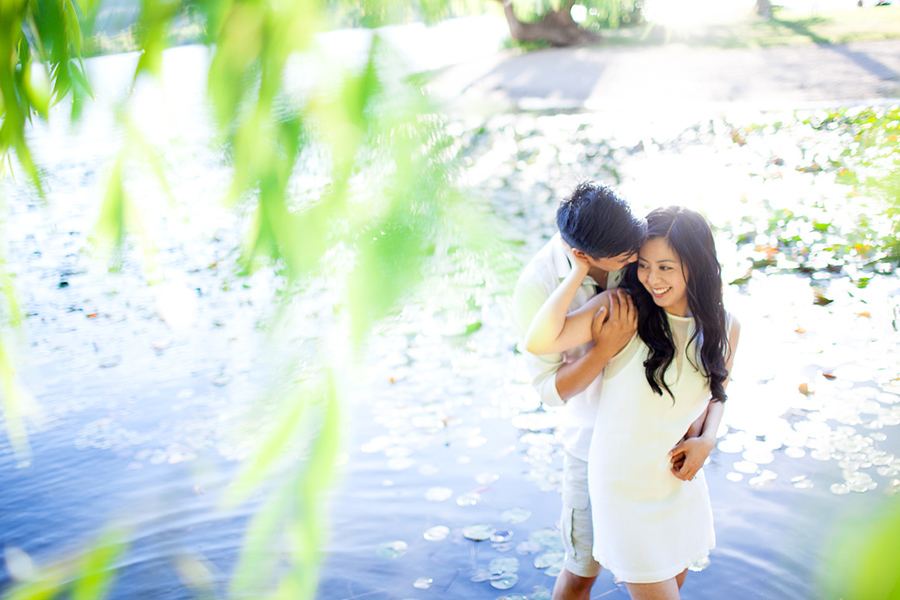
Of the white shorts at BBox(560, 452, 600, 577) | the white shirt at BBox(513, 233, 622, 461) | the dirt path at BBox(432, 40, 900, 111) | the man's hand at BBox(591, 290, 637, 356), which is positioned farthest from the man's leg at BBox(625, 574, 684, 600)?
the dirt path at BBox(432, 40, 900, 111)

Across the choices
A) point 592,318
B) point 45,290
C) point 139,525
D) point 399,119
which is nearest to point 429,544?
point 139,525

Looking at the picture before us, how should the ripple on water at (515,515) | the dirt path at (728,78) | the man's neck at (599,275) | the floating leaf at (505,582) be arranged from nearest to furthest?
the man's neck at (599,275), the floating leaf at (505,582), the ripple on water at (515,515), the dirt path at (728,78)

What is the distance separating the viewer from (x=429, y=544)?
299 cm

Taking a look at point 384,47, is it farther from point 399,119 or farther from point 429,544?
point 429,544

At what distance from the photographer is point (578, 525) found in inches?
76.5

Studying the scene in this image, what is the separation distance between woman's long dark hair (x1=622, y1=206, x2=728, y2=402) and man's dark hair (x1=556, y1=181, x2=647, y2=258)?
227mm

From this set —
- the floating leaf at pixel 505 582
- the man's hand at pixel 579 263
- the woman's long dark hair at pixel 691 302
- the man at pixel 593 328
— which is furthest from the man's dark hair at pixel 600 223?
the floating leaf at pixel 505 582

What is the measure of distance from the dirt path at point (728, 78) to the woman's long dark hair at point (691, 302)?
169 inches

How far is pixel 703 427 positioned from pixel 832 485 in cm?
161

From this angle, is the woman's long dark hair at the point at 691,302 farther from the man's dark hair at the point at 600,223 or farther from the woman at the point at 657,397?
the man's dark hair at the point at 600,223

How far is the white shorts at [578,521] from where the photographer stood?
1928 mm

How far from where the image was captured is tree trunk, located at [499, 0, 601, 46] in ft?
2.78

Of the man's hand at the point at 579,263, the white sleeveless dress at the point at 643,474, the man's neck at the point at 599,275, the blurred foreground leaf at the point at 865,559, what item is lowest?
the white sleeveless dress at the point at 643,474

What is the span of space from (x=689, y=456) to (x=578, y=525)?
410mm
